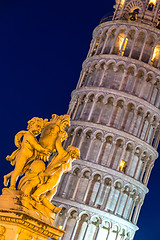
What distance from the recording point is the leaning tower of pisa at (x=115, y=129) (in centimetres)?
3800

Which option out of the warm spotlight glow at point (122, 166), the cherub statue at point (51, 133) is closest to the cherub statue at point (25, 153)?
the cherub statue at point (51, 133)

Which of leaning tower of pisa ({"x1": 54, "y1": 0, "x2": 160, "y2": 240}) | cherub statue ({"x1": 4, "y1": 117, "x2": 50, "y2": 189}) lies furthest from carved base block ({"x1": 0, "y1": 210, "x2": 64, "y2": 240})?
leaning tower of pisa ({"x1": 54, "y1": 0, "x2": 160, "y2": 240})

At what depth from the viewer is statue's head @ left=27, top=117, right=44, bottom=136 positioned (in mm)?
8656

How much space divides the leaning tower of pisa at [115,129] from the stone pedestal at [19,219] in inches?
1186

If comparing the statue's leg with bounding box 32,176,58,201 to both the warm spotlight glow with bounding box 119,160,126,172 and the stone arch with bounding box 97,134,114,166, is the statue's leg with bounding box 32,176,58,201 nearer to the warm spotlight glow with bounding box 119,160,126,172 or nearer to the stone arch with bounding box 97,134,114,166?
the stone arch with bounding box 97,134,114,166

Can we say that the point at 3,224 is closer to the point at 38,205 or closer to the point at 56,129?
the point at 38,205

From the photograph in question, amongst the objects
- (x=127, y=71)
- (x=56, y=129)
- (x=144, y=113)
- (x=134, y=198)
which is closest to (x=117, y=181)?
(x=134, y=198)

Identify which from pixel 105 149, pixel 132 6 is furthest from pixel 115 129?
pixel 132 6

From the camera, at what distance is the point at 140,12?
42.9 meters

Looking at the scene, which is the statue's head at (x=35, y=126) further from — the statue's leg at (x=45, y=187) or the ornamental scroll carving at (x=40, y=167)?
the statue's leg at (x=45, y=187)

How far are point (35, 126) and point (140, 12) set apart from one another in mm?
35837

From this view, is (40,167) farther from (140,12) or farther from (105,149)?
(140,12)

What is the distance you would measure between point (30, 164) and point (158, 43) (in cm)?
3466

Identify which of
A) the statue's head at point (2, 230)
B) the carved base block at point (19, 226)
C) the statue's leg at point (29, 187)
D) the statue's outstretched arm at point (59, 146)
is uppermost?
the statue's outstretched arm at point (59, 146)
